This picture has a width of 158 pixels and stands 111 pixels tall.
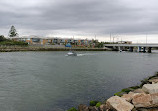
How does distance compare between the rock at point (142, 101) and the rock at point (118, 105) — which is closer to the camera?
the rock at point (118, 105)

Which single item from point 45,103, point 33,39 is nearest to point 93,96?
point 45,103

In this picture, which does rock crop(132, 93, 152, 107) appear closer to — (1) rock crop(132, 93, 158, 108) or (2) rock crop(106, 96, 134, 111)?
(1) rock crop(132, 93, 158, 108)

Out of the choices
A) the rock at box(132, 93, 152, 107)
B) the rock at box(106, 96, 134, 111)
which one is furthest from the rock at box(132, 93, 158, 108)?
the rock at box(106, 96, 134, 111)

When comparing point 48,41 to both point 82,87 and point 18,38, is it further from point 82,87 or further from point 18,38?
point 82,87

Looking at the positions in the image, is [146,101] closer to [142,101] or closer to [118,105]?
[142,101]

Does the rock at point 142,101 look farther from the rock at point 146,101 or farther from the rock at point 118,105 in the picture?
the rock at point 118,105

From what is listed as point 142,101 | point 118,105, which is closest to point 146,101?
point 142,101

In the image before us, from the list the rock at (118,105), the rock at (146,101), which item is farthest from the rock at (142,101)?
the rock at (118,105)

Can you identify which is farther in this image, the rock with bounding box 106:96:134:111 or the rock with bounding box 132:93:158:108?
the rock with bounding box 132:93:158:108

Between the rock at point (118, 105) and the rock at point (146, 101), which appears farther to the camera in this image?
the rock at point (146, 101)

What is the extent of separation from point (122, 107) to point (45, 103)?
7.16 metres

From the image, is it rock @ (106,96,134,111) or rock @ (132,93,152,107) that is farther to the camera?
rock @ (132,93,152,107)

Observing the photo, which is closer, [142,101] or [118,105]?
[118,105]

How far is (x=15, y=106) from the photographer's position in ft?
45.8
